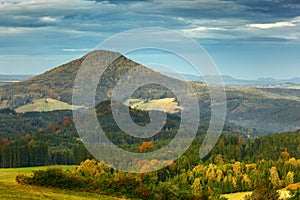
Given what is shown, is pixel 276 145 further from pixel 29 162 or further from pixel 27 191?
pixel 27 191

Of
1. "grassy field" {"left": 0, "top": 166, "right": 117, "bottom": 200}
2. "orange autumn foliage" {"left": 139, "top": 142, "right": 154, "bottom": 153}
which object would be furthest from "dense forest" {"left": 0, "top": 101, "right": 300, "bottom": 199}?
"grassy field" {"left": 0, "top": 166, "right": 117, "bottom": 200}

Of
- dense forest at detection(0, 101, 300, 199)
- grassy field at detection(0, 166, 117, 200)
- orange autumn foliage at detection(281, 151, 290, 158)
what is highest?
grassy field at detection(0, 166, 117, 200)

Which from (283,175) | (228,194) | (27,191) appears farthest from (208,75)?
(283,175)

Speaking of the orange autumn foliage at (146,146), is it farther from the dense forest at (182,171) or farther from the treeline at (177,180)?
Answer: the treeline at (177,180)

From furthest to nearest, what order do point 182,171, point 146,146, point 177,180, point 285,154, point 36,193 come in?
point 285,154 → point 146,146 → point 182,171 → point 177,180 → point 36,193

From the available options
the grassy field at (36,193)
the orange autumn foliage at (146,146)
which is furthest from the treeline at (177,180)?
the orange autumn foliage at (146,146)

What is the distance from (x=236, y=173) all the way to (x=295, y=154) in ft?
192

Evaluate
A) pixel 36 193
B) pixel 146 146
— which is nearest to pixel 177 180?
pixel 146 146

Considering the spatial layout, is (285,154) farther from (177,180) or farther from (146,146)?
(177,180)

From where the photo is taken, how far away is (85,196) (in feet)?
182

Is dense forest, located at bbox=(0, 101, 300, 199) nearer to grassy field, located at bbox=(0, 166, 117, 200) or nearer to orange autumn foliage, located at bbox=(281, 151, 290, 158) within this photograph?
orange autumn foliage, located at bbox=(281, 151, 290, 158)

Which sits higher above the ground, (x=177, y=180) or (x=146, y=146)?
(x=177, y=180)

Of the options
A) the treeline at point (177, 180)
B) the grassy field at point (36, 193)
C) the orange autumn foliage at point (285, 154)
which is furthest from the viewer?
the orange autumn foliage at point (285, 154)

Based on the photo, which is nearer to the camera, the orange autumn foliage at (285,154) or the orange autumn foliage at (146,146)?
the orange autumn foliage at (146,146)
